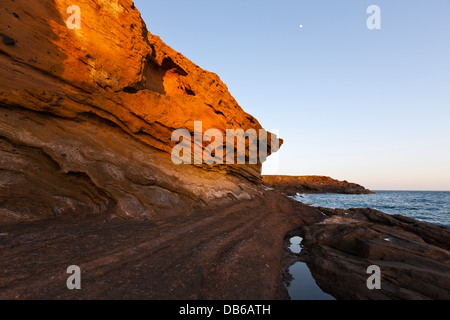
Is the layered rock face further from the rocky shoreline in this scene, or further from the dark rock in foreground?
the dark rock in foreground

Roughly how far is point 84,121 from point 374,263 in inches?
576

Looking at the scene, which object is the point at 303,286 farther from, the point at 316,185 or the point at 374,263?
the point at 316,185

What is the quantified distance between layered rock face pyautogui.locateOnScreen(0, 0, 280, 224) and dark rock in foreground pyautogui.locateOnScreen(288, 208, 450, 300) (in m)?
7.48

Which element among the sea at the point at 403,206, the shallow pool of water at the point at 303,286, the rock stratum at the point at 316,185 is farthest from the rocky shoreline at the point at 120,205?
the rock stratum at the point at 316,185

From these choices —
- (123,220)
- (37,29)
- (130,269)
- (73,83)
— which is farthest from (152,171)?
(37,29)

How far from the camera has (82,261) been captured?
17.3 feet

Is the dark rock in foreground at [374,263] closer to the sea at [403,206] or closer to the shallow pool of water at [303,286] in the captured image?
the shallow pool of water at [303,286]

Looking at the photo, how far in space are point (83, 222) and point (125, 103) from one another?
6.69 meters

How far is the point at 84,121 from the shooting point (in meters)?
9.79

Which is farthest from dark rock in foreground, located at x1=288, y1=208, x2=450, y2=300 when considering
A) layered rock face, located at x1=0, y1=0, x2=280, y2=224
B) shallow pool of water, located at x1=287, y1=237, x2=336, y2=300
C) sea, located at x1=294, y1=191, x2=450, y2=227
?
sea, located at x1=294, y1=191, x2=450, y2=227

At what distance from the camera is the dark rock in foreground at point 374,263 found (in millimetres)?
5625

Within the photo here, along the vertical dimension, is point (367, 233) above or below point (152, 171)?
below

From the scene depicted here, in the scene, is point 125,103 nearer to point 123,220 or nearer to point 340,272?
point 123,220

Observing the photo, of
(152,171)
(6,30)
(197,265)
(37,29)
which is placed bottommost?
(197,265)
